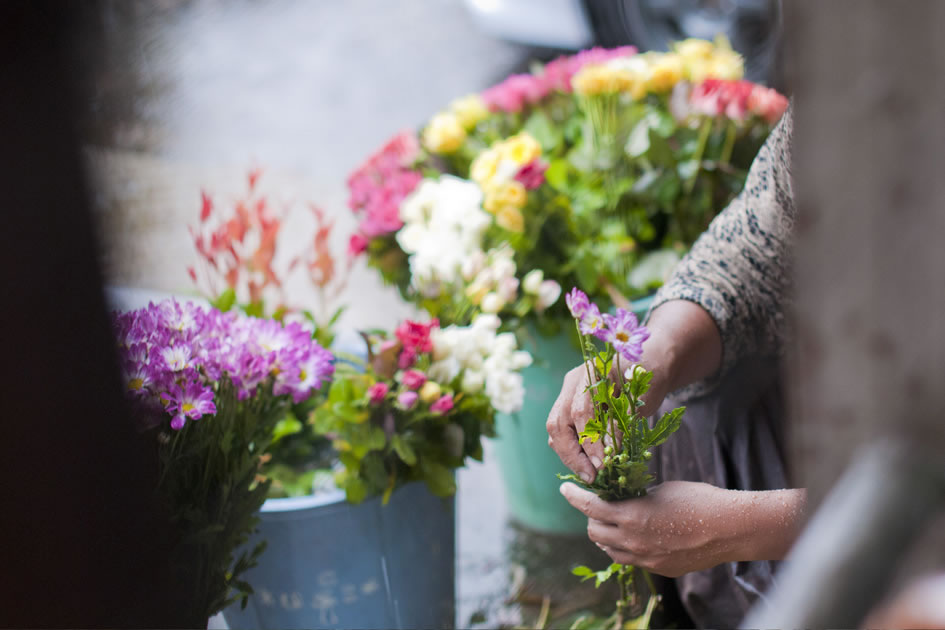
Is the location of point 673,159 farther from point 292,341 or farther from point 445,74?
point 445,74

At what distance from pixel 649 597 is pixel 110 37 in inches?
36.9

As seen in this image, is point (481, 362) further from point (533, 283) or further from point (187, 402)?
point (187, 402)

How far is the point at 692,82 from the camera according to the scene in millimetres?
1353

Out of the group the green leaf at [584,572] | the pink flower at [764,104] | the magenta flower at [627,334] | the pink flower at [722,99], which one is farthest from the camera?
the pink flower at [722,99]

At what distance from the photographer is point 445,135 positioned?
1.50 metres

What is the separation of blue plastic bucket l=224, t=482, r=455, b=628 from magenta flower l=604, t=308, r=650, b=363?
1.49 feet

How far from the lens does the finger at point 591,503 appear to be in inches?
26.7

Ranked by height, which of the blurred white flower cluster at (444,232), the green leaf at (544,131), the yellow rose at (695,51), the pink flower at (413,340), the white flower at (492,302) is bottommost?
the pink flower at (413,340)

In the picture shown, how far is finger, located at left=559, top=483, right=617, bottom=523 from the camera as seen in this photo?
0.68 meters

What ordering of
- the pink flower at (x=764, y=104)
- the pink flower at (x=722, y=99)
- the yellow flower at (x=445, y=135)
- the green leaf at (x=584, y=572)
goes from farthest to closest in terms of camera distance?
1. the yellow flower at (x=445, y=135)
2. the pink flower at (x=722, y=99)
3. the pink flower at (x=764, y=104)
4. the green leaf at (x=584, y=572)

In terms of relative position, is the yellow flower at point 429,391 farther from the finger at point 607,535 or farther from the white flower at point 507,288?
the finger at point 607,535

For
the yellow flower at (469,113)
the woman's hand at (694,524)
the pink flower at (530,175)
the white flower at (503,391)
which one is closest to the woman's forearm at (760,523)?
the woman's hand at (694,524)

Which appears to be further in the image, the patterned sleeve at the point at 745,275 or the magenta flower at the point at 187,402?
the patterned sleeve at the point at 745,275

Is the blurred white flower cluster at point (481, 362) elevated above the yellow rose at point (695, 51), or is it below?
below
